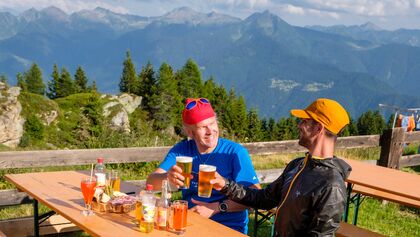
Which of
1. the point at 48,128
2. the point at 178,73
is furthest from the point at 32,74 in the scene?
the point at 48,128

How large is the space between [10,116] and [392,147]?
2613 cm

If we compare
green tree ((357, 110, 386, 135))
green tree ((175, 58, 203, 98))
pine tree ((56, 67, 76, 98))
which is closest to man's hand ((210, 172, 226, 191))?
green tree ((175, 58, 203, 98))

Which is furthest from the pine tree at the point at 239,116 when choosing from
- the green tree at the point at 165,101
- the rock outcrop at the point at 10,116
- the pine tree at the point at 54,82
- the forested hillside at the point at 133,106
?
the rock outcrop at the point at 10,116

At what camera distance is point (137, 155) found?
5.45m

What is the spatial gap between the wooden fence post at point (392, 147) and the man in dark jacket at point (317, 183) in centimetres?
515

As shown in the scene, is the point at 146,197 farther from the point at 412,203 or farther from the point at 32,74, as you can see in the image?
the point at 32,74

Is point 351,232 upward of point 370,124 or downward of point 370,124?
upward

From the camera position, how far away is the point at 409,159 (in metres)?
7.67

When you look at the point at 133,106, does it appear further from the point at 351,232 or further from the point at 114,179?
the point at 114,179

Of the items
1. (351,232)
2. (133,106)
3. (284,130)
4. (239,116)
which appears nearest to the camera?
(351,232)

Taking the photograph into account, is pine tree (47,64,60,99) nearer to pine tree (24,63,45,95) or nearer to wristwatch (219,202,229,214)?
pine tree (24,63,45,95)

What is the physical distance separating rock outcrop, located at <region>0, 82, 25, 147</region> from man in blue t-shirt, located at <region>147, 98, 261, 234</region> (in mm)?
27016

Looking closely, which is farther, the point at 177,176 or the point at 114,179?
the point at 114,179

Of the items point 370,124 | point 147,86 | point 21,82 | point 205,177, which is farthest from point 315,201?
point 370,124
